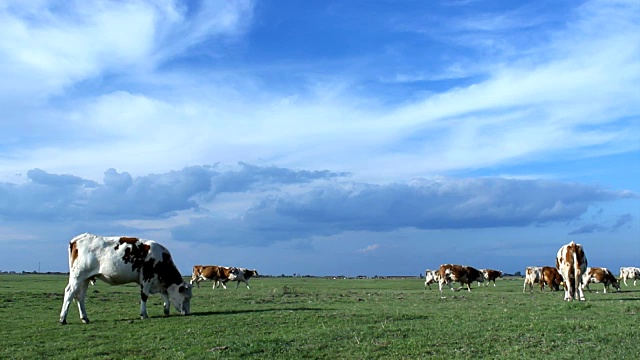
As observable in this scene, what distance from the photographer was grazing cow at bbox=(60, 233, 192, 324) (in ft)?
75.5

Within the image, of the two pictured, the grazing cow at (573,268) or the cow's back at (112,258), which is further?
the grazing cow at (573,268)

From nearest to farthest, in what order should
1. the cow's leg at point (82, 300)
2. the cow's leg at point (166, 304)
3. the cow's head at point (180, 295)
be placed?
the cow's leg at point (82, 300), the cow's leg at point (166, 304), the cow's head at point (180, 295)

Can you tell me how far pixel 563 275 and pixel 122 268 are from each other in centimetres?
2292

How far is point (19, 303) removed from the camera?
Answer: 3175 centimetres

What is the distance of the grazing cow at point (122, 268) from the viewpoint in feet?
75.5

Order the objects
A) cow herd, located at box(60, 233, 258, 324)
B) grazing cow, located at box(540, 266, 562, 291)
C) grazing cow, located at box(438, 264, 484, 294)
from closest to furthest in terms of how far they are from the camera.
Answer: cow herd, located at box(60, 233, 258, 324) → grazing cow, located at box(540, 266, 562, 291) → grazing cow, located at box(438, 264, 484, 294)

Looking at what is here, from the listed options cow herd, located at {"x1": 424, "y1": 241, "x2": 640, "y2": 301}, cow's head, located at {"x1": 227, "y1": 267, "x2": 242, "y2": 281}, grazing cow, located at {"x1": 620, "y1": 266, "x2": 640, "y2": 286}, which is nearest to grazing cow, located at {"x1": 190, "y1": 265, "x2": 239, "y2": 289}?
cow's head, located at {"x1": 227, "y1": 267, "x2": 242, "y2": 281}

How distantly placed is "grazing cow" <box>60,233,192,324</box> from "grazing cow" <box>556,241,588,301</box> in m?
20.0

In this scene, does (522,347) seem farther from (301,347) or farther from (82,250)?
(82,250)

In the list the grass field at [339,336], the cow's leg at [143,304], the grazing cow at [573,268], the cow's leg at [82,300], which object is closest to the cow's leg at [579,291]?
the grazing cow at [573,268]

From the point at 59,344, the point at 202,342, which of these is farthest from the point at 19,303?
the point at 202,342

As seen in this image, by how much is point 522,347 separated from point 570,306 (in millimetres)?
10521

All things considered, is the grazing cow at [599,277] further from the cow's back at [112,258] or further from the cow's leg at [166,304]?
the cow's back at [112,258]

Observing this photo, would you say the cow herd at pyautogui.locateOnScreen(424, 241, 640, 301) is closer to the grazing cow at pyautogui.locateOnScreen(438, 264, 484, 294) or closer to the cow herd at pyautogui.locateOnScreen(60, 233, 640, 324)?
the grazing cow at pyautogui.locateOnScreen(438, 264, 484, 294)
